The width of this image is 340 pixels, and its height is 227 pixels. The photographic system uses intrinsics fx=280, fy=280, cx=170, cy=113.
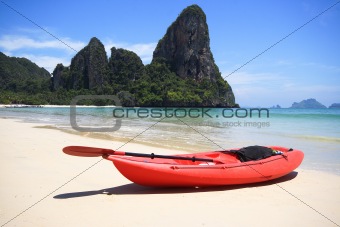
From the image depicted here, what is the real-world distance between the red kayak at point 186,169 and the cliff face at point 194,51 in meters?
70.4

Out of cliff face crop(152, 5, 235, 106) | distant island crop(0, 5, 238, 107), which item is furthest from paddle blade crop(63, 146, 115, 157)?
cliff face crop(152, 5, 235, 106)

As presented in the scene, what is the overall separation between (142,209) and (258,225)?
1.42 metres

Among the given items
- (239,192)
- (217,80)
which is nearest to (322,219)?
(239,192)

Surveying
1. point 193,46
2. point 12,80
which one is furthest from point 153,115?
point 12,80

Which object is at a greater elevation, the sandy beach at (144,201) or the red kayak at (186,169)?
the red kayak at (186,169)

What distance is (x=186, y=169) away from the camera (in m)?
4.32

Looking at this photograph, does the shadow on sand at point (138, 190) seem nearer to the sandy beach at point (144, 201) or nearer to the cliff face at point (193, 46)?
the sandy beach at point (144, 201)

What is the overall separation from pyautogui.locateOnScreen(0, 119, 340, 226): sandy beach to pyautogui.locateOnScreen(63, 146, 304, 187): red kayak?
6.5 inches

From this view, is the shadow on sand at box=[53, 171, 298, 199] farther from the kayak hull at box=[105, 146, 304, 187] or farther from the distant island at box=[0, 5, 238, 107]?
the distant island at box=[0, 5, 238, 107]

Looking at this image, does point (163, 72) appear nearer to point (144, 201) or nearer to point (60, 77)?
point (60, 77)

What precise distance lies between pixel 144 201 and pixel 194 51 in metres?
76.7

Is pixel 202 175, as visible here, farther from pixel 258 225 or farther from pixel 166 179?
pixel 258 225

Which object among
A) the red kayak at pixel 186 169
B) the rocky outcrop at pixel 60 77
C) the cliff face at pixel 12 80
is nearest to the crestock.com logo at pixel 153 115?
the red kayak at pixel 186 169

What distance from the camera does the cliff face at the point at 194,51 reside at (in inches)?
3051
